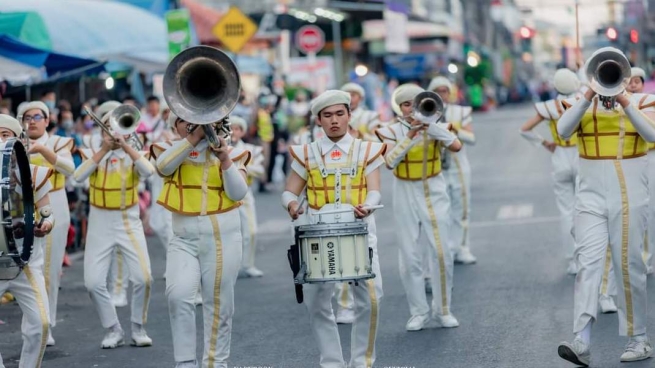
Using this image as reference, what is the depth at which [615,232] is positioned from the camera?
8.87m

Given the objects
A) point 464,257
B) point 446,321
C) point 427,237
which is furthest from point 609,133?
point 464,257

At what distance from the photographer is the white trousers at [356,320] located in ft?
27.0

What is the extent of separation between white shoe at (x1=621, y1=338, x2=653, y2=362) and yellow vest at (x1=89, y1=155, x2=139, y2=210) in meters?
4.28

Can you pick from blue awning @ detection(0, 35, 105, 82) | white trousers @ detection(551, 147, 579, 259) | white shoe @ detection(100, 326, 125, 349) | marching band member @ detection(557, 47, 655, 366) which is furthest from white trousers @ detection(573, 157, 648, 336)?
blue awning @ detection(0, 35, 105, 82)

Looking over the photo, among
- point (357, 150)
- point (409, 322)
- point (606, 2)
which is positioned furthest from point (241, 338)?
point (606, 2)

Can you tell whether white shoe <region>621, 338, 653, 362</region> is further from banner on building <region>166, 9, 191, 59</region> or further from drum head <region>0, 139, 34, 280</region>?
banner on building <region>166, 9, 191, 59</region>

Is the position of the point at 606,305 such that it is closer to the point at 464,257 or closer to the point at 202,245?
the point at 464,257

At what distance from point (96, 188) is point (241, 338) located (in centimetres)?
175

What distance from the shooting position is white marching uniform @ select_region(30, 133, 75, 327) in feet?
35.6

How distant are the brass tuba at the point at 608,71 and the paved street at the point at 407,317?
186 cm

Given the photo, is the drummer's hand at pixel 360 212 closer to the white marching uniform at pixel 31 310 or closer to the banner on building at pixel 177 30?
the white marching uniform at pixel 31 310

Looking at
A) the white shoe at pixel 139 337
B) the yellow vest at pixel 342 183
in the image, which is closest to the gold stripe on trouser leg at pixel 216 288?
the yellow vest at pixel 342 183

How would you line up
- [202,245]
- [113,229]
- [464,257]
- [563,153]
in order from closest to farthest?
[202,245], [113,229], [563,153], [464,257]

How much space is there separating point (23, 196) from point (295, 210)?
1.71m
